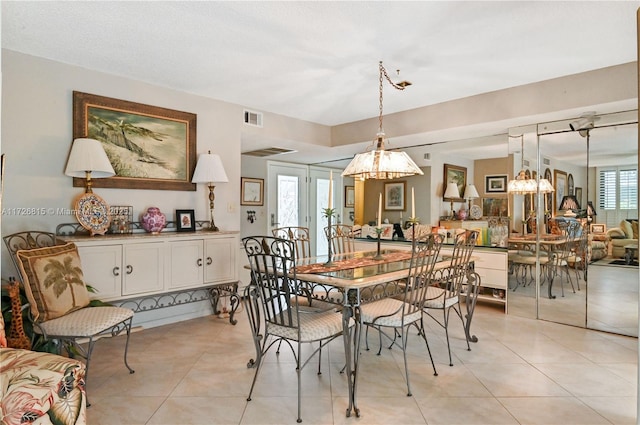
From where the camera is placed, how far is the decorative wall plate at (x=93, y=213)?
10.2 ft

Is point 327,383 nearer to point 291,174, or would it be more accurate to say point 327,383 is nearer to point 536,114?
point 536,114

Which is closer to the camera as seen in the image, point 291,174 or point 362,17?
point 362,17

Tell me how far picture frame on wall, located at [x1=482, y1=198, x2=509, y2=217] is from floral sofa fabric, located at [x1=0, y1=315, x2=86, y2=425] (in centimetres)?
418

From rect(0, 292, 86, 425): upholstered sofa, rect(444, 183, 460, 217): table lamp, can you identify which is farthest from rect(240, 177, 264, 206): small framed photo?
rect(0, 292, 86, 425): upholstered sofa

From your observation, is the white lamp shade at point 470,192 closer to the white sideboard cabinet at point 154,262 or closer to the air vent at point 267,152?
the air vent at point 267,152

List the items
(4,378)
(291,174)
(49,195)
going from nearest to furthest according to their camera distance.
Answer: (4,378) < (49,195) < (291,174)

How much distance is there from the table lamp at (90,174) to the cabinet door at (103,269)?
27cm

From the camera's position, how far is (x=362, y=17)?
94.0 inches

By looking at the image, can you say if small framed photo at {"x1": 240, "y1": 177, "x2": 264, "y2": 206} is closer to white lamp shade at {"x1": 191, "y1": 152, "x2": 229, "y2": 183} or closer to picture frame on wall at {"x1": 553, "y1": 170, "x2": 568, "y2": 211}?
white lamp shade at {"x1": 191, "y1": 152, "x2": 229, "y2": 183}

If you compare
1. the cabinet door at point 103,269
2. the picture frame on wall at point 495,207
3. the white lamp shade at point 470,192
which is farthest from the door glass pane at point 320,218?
the cabinet door at point 103,269

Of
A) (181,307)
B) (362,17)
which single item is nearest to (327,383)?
(181,307)

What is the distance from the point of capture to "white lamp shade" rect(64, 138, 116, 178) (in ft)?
9.83

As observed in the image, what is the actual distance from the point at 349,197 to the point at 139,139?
3451 millimetres

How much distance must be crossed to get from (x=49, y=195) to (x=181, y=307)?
5.29 ft
